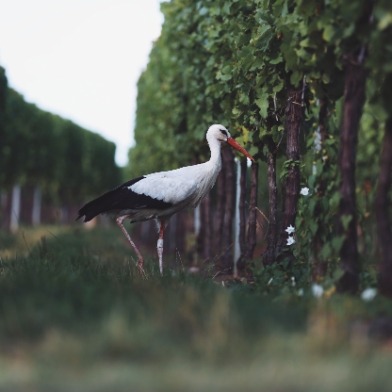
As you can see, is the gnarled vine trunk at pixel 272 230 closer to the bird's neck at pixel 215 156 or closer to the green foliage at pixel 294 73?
the green foliage at pixel 294 73

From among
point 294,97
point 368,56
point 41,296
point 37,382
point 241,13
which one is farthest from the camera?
point 241,13

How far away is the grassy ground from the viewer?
3771mm

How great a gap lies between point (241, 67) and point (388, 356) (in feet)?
17.6

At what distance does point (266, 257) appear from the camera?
8.68m

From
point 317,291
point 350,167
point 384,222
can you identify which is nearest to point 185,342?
point 317,291

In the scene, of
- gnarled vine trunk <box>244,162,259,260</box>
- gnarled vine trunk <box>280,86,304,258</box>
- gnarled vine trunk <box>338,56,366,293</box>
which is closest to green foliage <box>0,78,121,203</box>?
gnarled vine trunk <box>244,162,259,260</box>

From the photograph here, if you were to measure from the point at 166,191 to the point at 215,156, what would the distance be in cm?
81

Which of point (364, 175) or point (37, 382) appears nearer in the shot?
point (37, 382)

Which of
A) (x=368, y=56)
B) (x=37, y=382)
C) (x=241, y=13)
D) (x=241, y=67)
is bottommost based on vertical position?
(x=37, y=382)

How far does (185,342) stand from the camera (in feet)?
14.7

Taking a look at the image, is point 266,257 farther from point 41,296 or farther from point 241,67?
point 41,296

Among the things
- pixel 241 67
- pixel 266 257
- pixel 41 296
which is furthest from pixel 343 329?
pixel 241 67

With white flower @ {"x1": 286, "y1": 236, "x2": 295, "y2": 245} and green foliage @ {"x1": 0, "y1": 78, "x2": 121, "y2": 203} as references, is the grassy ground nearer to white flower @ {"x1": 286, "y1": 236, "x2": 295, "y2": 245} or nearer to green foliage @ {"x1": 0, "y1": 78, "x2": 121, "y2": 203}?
white flower @ {"x1": 286, "y1": 236, "x2": 295, "y2": 245}

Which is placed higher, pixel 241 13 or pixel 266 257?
pixel 241 13
